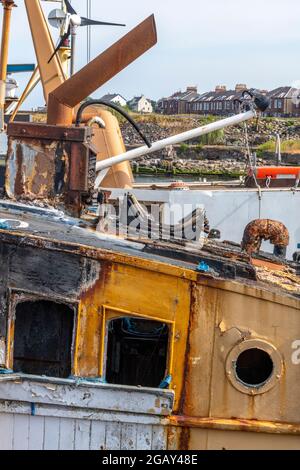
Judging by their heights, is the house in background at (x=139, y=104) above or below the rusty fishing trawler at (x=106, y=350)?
above

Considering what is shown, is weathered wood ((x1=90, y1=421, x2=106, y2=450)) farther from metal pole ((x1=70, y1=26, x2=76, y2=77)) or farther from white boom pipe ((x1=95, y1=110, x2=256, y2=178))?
metal pole ((x1=70, y1=26, x2=76, y2=77))

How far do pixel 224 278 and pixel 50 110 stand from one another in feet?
9.04

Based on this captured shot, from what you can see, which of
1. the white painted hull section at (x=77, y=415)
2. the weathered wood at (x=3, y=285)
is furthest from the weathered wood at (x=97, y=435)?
the weathered wood at (x=3, y=285)

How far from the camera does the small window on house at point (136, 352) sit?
21.2ft

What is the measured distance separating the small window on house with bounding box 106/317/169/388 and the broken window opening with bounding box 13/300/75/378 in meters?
0.48

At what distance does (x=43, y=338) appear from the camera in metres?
6.09

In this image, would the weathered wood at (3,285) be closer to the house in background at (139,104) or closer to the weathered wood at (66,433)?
the weathered wood at (66,433)

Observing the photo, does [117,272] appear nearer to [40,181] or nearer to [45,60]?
[40,181]

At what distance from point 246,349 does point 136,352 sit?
3.86 feet

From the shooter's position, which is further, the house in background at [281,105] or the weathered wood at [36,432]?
the house in background at [281,105]

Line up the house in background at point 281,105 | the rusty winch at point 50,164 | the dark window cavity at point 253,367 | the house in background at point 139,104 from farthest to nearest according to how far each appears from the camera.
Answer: the house in background at point 139,104 → the house in background at point 281,105 → the rusty winch at point 50,164 → the dark window cavity at point 253,367

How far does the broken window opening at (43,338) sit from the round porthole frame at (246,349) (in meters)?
1.36

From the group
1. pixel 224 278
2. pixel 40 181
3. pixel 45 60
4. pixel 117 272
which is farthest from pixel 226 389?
pixel 45 60

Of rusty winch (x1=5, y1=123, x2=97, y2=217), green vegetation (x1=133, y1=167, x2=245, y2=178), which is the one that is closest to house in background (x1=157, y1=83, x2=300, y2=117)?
green vegetation (x1=133, y1=167, x2=245, y2=178)
